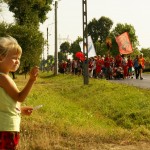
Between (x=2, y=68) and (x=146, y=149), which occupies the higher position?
(x=2, y=68)

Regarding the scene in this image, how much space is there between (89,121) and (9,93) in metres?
8.00

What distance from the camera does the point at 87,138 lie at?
8320 millimetres

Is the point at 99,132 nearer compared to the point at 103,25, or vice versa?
the point at 99,132

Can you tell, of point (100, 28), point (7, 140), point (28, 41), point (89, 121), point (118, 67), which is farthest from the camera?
point (100, 28)

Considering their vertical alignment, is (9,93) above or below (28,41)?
below

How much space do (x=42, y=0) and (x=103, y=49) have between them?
51.6 m

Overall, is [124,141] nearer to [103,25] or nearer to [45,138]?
[45,138]

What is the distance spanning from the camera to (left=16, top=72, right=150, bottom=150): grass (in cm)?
777

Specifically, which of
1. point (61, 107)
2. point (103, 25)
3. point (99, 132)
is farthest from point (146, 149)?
point (103, 25)

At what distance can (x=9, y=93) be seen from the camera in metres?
3.91

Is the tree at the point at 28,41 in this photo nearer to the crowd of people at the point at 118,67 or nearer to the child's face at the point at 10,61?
the crowd of people at the point at 118,67

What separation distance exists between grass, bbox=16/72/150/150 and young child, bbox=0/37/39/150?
3134mm

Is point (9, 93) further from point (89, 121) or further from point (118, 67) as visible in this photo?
point (118, 67)

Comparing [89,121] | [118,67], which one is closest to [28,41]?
[118,67]
